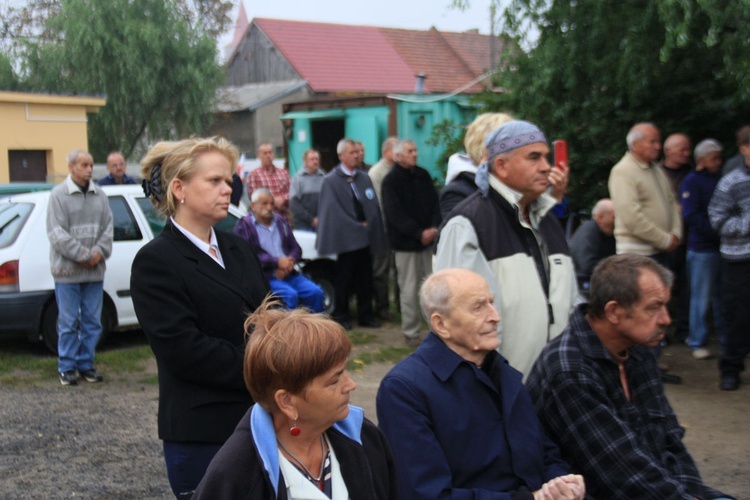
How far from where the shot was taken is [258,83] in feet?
152

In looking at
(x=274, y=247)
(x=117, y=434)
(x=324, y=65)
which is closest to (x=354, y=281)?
(x=274, y=247)

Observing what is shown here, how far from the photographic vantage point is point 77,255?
778 centimetres

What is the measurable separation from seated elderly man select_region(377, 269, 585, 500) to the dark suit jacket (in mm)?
559

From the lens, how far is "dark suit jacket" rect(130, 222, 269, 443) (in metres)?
3.21

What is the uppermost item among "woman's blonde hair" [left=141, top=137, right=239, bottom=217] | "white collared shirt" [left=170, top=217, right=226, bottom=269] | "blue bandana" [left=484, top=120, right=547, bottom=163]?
"blue bandana" [left=484, top=120, right=547, bottom=163]

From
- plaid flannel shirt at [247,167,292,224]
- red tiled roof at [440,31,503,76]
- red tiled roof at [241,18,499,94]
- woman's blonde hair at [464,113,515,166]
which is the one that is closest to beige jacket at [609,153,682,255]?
woman's blonde hair at [464,113,515,166]

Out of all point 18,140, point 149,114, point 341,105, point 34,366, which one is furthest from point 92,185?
point 149,114

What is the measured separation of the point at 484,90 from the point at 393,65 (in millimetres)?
31959

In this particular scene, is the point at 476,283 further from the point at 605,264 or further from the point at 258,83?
the point at 258,83

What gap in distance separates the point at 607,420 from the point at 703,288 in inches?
199

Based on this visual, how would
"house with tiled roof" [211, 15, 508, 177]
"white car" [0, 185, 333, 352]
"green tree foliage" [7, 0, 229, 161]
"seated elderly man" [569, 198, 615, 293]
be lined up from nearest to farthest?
"seated elderly man" [569, 198, 615, 293] → "white car" [0, 185, 333, 352] → "green tree foliage" [7, 0, 229, 161] → "house with tiled roof" [211, 15, 508, 177]

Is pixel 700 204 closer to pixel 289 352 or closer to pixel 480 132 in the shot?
pixel 480 132

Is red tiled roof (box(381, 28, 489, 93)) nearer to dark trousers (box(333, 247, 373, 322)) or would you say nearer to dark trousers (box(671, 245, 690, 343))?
dark trousers (box(333, 247, 373, 322))

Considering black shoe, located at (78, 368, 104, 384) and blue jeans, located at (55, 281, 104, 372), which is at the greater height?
blue jeans, located at (55, 281, 104, 372)
